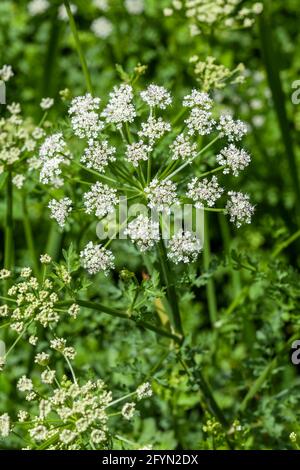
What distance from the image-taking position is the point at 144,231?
10.2 ft

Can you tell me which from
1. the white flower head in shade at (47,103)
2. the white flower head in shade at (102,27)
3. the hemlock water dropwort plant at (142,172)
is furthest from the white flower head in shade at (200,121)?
the white flower head in shade at (102,27)

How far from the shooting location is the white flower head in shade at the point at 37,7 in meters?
7.29

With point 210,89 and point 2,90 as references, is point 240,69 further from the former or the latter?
point 2,90

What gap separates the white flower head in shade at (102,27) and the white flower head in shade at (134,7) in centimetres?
24

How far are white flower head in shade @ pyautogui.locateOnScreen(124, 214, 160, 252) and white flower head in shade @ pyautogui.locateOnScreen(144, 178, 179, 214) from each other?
80mm

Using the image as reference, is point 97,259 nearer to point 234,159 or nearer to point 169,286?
point 169,286

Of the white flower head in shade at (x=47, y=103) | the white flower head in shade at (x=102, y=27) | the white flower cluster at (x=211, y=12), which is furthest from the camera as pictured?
the white flower head in shade at (x=102, y=27)

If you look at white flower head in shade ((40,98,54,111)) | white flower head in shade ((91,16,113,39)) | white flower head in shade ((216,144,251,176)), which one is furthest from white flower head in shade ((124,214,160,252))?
white flower head in shade ((91,16,113,39))

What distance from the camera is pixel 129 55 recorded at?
6871 mm

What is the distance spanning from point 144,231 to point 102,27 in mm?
4329

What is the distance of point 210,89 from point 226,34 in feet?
10.9

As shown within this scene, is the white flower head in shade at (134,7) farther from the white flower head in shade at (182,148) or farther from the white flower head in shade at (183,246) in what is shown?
the white flower head in shade at (183,246)

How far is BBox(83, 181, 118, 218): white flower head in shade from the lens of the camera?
3.22 metres

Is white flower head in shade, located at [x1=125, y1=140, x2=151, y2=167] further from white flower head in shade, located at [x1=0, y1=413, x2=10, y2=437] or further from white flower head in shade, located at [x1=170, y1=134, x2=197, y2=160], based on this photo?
white flower head in shade, located at [x1=0, y1=413, x2=10, y2=437]
